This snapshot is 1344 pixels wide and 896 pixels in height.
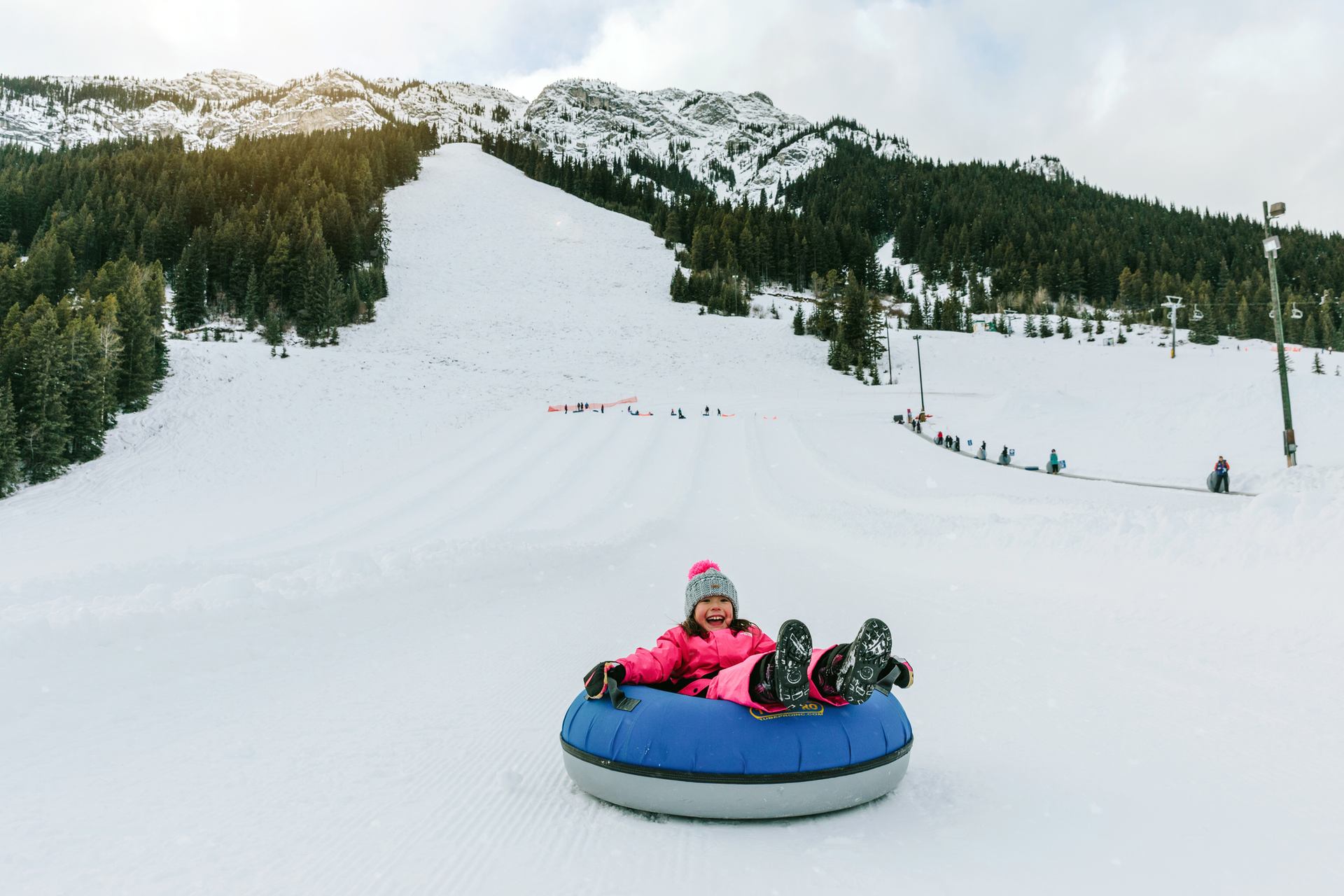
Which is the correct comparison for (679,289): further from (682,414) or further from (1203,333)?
(1203,333)

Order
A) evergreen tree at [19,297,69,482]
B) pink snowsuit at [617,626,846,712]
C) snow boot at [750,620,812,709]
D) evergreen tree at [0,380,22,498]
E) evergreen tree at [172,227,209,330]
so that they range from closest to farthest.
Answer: snow boot at [750,620,812,709] < pink snowsuit at [617,626,846,712] < evergreen tree at [0,380,22,498] < evergreen tree at [19,297,69,482] < evergreen tree at [172,227,209,330]

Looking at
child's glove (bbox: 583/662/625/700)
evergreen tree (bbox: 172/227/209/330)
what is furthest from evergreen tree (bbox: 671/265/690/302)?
child's glove (bbox: 583/662/625/700)

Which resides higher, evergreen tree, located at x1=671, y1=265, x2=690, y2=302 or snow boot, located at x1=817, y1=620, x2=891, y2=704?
evergreen tree, located at x1=671, y1=265, x2=690, y2=302

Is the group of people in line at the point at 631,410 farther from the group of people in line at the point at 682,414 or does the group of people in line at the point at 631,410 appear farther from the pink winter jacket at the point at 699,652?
the pink winter jacket at the point at 699,652

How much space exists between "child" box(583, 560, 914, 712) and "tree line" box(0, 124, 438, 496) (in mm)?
30537

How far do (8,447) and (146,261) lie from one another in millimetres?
44328

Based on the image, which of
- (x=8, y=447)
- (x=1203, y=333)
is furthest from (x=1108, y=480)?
(x=1203, y=333)

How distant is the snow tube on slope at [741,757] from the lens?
3506 millimetres

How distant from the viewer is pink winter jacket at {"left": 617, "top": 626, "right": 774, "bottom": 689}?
4328 millimetres

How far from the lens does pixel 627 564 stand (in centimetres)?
1380

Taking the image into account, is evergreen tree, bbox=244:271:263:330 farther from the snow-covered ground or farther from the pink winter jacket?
the pink winter jacket

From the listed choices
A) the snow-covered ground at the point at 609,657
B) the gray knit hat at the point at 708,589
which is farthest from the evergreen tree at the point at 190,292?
the gray knit hat at the point at 708,589

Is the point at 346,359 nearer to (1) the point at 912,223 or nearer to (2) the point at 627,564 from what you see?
(2) the point at 627,564

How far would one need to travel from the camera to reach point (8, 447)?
944 inches
